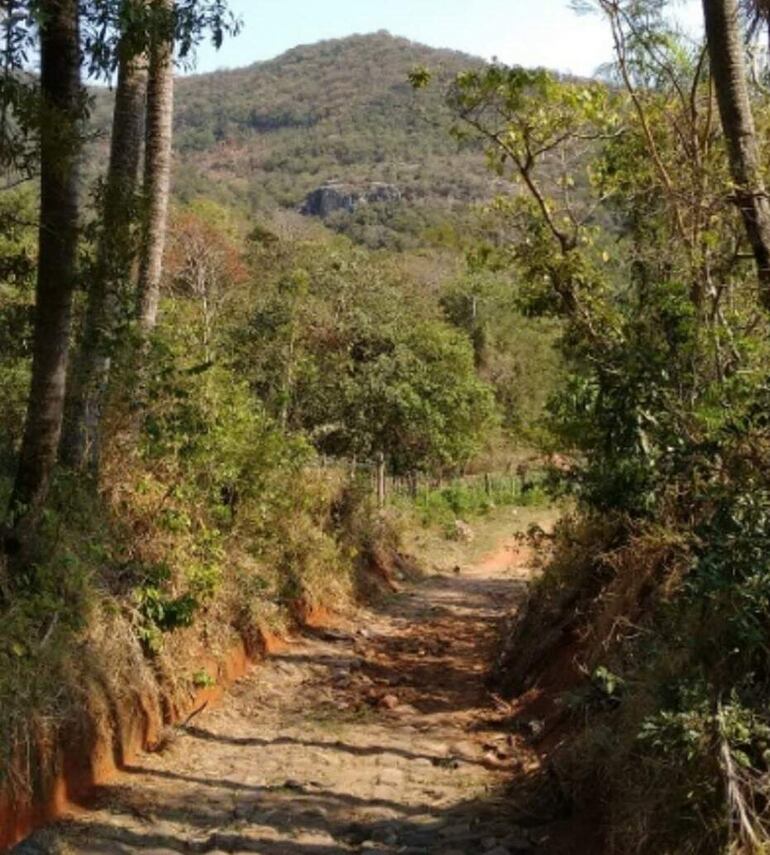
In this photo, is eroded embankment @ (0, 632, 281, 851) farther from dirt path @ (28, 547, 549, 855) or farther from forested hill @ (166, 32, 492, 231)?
forested hill @ (166, 32, 492, 231)

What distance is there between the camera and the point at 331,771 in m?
6.74

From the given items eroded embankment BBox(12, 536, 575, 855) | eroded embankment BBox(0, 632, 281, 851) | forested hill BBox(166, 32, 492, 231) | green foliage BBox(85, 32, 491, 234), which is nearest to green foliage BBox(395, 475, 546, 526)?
eroded embankment BBox(12, 536, 575, 855)

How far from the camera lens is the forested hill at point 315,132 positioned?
8938cm

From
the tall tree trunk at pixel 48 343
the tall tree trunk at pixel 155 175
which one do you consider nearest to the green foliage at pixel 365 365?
the tall tree trunk at pixel 155 175

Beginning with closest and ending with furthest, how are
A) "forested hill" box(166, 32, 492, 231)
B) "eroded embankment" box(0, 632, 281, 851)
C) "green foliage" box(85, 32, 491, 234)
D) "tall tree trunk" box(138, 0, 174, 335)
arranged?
"eroded embankment" box(0, 632, 281, 851), "tall tree trunk" box(138, 0, 174, 335), "green foliage" box(85, 32, 491, 234), "forested hill" box(166, 32, 492, 231)

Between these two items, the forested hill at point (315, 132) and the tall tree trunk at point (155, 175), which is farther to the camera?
the forested hill at point (315, 132)

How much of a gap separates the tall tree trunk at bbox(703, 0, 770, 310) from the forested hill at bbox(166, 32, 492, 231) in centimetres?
7112

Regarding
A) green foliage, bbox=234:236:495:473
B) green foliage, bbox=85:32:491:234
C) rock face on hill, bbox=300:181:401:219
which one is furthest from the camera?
rock face on hill, bbox=300:181:401:219

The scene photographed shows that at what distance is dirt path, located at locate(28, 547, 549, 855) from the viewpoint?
5473 mm

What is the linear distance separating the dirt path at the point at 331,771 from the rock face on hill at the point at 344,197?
76610mm

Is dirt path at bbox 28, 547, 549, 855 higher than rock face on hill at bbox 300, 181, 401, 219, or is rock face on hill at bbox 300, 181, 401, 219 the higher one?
rock face on hill at bbox 300, 181, 401, 219

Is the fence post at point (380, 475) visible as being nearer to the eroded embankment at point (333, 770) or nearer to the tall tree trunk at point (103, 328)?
the eroded embankment at point (333, 770)

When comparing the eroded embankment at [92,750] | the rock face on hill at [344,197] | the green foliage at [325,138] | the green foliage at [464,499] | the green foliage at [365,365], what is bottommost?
the green foliage at [464,499]

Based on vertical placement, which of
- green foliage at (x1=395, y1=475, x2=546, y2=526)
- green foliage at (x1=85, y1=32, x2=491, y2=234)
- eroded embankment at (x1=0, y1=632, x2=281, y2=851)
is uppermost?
green foliage at (x1=85, y1=32, x2=491, y2=234)
